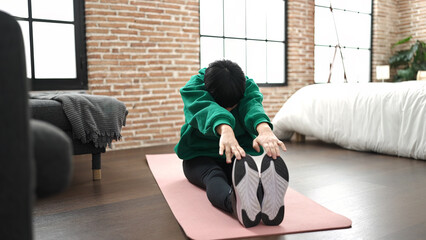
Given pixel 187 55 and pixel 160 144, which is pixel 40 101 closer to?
pixel 160 144

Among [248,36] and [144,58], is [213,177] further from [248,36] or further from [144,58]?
[248,36]

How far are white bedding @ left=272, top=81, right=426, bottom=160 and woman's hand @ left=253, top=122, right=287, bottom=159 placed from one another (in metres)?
1.82

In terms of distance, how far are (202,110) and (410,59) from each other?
5.60 meters

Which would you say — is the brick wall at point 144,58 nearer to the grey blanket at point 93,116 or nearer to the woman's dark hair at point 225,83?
the grey blanket at point 93,116

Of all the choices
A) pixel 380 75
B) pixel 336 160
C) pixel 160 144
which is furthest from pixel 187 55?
pixel 380 75

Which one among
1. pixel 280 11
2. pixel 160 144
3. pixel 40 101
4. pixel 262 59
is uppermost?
pixel 280 11

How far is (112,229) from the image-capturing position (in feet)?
4.83

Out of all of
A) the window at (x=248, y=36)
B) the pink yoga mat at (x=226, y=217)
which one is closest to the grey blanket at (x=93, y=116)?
the pink yoga mat at (x=226, y=217)

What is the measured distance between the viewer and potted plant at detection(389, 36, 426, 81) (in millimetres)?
5965

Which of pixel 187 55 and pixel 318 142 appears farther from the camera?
pixel 187 55

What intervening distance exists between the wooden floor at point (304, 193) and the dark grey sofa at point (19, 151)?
0.94 metres

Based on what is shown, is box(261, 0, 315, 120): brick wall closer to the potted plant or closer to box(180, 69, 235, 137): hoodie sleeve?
the potted plant

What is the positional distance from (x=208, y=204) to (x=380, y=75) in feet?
15.5

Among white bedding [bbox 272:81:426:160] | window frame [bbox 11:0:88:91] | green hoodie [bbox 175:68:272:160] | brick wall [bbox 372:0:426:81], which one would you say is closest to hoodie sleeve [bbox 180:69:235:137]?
green hoodie [bbox 175:68:272:160]
